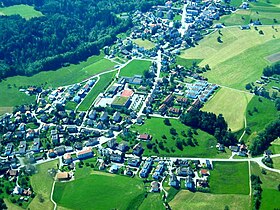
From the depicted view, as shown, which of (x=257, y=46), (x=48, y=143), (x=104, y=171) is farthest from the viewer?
(x=257, y=46)

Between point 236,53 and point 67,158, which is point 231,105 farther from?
point 67,158

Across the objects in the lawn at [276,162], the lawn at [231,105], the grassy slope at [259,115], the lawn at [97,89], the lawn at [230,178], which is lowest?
the lawn at [97,89]

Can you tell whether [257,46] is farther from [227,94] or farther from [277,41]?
[227,94]

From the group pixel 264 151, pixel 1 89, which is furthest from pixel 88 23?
pixel 264 151

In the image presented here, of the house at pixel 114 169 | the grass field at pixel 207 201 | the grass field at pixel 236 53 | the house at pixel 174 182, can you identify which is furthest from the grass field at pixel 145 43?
the grass field at pixel 207 201

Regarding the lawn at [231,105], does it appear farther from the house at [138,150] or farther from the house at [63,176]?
the house at [63,176]
